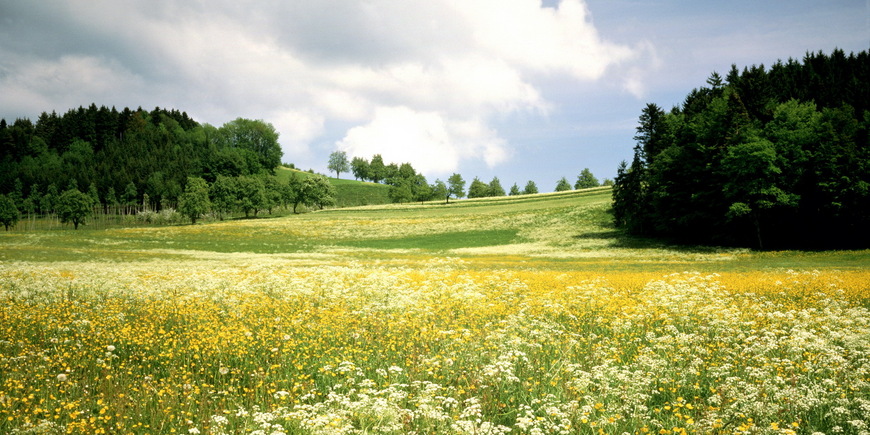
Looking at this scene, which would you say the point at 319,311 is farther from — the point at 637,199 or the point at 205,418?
the point at 637,199

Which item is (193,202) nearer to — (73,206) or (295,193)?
(73,206)

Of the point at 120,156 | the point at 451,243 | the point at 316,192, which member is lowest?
the point at 451,243

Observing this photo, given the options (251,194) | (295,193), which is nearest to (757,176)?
(251,194)

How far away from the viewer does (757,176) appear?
45188 millimetres

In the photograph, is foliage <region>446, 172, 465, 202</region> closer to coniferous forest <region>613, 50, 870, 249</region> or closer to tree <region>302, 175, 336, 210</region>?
tree <region>302, 175, 336, 210</region>

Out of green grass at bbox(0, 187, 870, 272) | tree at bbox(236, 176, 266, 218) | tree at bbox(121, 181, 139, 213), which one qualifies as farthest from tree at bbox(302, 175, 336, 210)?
tree at bbox(121, 181, 139, 213)

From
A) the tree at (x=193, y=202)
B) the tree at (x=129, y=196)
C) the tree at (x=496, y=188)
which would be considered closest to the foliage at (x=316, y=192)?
the tree at (x=193, y=202)

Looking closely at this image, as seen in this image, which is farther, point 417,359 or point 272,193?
point 272,193

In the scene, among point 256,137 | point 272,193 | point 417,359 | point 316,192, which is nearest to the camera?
point 417,359

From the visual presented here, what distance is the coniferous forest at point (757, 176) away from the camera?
1697 inches

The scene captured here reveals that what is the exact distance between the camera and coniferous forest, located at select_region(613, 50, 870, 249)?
43.1 metres

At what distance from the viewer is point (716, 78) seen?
63.5 m

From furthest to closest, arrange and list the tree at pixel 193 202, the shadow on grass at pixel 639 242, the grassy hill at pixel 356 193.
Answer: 1. the grassy hill at pixel 356 193
2. the tree at pixel 193 202
3. the shadow on grass at pixel 639 242

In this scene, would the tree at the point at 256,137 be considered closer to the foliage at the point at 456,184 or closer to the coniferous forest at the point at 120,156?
the coniferous forest at the point at 120,156
